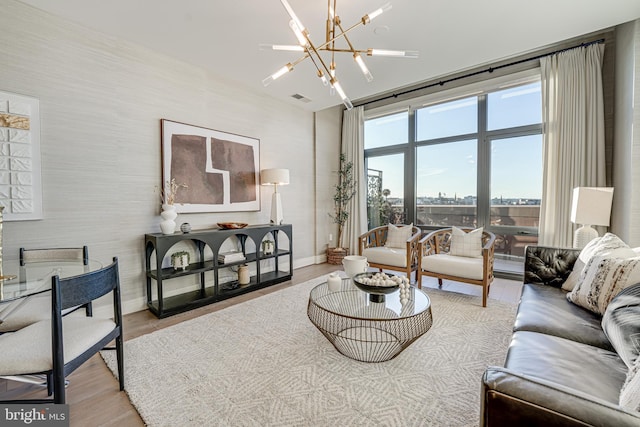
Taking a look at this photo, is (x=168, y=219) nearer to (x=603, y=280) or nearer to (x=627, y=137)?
(x=603, y=280)

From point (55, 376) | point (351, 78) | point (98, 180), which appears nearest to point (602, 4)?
point (351, 78)

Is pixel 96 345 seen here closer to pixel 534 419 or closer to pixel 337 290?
pixel 337 290

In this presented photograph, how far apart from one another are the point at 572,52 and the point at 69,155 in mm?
5698

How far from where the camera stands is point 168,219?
2.96 metres

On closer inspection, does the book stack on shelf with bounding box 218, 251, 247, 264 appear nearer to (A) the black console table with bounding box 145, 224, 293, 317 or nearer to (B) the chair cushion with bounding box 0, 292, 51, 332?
(A) the black console table with bounding box 145, 224, 293, 317

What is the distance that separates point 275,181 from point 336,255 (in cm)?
193

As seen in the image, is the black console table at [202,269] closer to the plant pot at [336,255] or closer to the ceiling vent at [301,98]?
the plant pot at [336,255]

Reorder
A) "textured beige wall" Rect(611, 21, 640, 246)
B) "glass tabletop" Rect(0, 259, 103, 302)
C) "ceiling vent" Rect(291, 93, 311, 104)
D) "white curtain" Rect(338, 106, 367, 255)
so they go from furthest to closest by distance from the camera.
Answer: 1. "white curtain" Rect(338, 106, 367, 255)
2. "ceiling vent" Rect(291, 93, 311, 104)
3. "textured beige wall" Rect(611, 21, 640, 246)
4. "glass tabletop" Rect(0, 259, 103, 302)

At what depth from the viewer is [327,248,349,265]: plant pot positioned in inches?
200

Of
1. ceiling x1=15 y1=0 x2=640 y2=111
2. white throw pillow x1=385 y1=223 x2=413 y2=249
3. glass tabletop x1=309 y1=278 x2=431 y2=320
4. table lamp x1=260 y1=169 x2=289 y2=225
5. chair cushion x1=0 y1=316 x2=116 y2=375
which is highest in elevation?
ceiling x1=15 y1=0 x2=640 y2=111

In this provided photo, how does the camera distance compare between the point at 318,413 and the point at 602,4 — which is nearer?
the point at 318,413

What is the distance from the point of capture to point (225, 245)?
377 cm

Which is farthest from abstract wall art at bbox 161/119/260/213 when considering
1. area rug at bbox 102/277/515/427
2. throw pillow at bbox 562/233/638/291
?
throw pillow at bbox 562/233/638/291

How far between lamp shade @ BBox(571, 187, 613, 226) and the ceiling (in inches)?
64.4
